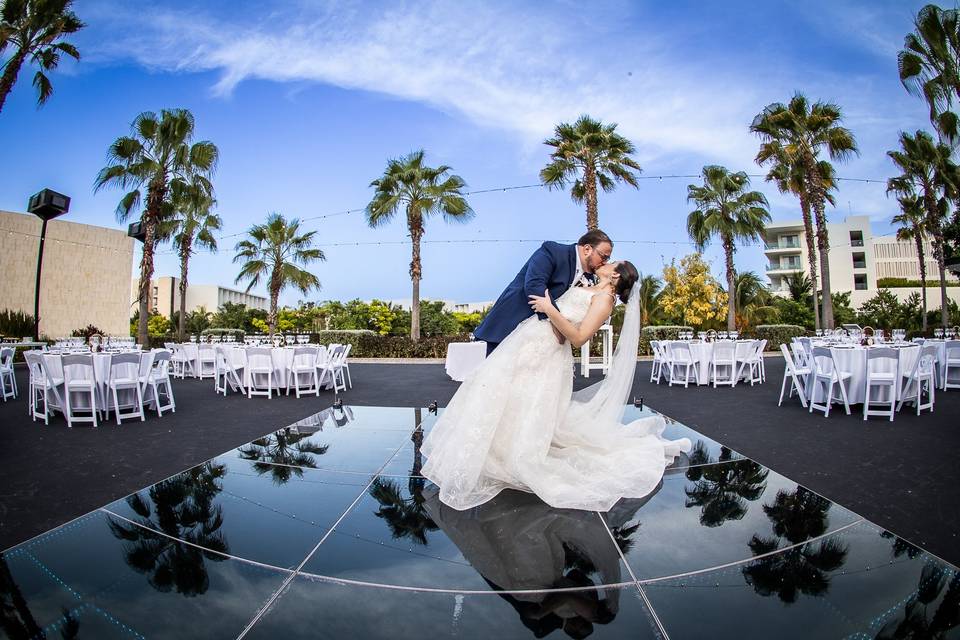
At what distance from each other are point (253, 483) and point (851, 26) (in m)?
15.4

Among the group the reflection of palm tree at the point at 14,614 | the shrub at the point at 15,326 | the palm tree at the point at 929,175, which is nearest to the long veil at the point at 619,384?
the reflection of palm tree at the point at 14,614

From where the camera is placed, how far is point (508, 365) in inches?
101

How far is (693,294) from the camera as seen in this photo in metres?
20.6

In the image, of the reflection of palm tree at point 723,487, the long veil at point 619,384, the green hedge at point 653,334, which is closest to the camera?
the reflection of palm tree at point 723,487

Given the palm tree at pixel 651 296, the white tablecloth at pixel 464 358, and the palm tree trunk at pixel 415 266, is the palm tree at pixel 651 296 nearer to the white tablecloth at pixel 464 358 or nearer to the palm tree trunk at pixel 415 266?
the palm tree trunk at pixel 415 266

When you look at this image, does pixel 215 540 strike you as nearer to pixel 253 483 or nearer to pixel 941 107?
pixel 253 483

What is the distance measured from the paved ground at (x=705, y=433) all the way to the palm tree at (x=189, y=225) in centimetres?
910

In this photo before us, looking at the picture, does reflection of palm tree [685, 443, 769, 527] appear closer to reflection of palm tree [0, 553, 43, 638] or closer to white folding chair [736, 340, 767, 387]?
reflection of palm tree [0, 553, 43, 638]

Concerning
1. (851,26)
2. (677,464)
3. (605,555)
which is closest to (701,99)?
(851,26)

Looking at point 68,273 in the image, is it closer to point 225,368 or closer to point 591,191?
point 225,368

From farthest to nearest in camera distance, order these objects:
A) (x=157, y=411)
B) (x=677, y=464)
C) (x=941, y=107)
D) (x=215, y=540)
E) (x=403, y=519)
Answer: (x=941, y=107) → (x=157, y=411) → (x=677, y=464) → (x=403, y=519) → (x=215, y=540)

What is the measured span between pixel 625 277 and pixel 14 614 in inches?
105

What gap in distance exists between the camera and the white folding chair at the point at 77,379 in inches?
213

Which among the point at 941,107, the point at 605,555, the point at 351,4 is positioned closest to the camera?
the point at 605,555
